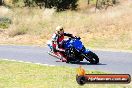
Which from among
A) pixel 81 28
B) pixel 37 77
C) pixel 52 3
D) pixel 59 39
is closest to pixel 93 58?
pixel 59 39

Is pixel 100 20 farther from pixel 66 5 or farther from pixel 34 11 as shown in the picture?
pixel 66 5

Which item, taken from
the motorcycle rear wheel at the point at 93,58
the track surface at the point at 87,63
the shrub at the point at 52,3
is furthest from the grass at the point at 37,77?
the shrub at the point at 52,3

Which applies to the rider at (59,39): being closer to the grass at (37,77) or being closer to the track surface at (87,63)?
the track surface at (87,63)

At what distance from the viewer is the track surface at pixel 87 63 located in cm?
1559

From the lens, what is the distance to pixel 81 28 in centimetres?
3059

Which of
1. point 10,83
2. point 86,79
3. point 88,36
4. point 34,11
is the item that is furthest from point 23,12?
point 86,79

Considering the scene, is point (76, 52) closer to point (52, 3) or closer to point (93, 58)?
point (93, 58)

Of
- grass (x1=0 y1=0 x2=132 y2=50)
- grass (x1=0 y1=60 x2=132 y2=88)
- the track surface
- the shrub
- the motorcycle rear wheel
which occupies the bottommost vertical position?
the shrub

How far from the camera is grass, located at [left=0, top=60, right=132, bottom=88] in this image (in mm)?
11062

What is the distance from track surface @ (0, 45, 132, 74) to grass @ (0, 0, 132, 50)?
5.18 m

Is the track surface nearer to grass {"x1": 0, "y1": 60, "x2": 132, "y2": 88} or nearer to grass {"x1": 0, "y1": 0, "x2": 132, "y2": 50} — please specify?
grass {"x1": 0, "y1": 60, "x2": 132, "y2": 88}

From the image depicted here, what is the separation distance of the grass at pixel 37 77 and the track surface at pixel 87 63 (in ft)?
5.77

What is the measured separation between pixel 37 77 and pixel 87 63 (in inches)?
193

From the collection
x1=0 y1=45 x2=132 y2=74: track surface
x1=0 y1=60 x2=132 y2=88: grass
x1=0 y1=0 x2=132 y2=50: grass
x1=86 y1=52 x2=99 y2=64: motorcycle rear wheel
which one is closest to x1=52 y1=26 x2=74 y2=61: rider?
x1=0 y1=45 x2=132 y2=74: track surface
